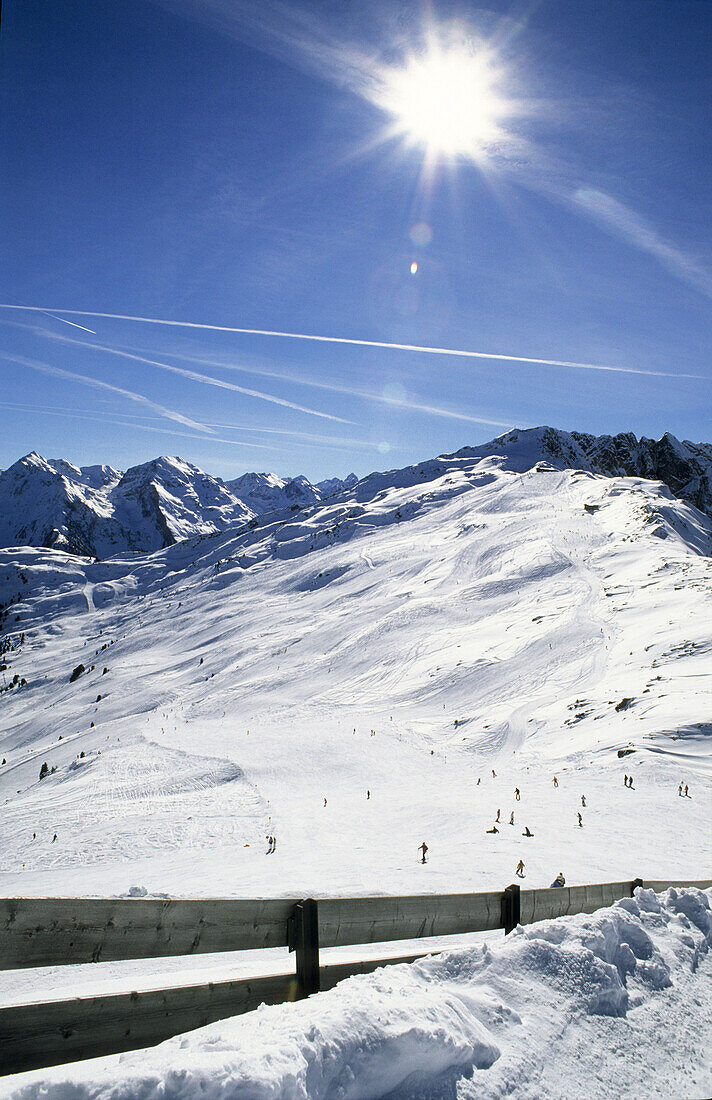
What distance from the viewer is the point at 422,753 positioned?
32.5 m

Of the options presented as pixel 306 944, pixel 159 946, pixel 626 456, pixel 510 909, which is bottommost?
pixel 510 909

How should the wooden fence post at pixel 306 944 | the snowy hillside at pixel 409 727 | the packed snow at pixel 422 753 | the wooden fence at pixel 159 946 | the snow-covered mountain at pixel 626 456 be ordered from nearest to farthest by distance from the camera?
the wooden fence at pixel 159 946 < the wooden fence post at pixel 306 944 < the packed snow at pixel 422 753 < the snowy hillside at pixel 409 727 < the snow-covered mountain at pixel 626 456

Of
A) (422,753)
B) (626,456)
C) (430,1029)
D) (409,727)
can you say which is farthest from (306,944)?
(626,456)

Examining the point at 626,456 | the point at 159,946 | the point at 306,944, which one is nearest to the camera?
the point at 159,946

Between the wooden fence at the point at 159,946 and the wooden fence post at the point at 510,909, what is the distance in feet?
2.76

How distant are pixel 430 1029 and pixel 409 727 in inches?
1384

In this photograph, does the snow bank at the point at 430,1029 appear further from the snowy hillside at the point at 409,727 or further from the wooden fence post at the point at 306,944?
the snowy hillside at the point at 409,727

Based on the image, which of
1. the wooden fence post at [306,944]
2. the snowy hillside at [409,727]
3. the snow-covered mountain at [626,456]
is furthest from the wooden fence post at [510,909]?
the snow-covered mountain at [626,456]

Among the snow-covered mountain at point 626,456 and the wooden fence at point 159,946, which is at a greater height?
the snow-covered mountain at point 626,456

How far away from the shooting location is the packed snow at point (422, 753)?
452 centimetres

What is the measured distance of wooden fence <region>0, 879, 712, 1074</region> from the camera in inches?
114

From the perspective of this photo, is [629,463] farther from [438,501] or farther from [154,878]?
[154,878]

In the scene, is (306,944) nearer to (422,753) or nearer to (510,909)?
(510,909)

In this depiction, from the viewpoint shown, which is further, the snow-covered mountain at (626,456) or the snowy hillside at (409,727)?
the snow-covered mountain at (626,456)
